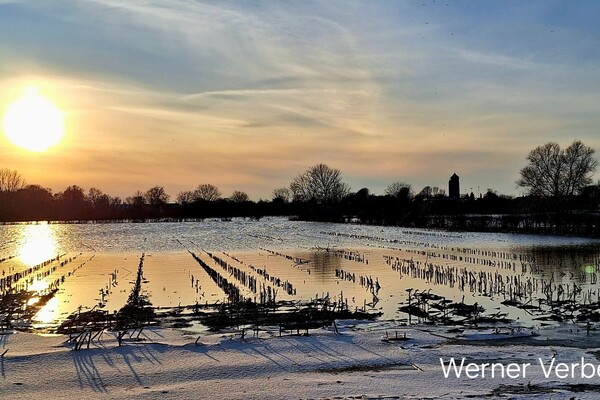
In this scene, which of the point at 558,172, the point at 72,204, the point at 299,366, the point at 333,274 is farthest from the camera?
the point at 72,204

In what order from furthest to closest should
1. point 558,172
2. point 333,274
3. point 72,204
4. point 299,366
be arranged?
point 72,204
point 558,172
point 333,274
point 299,366

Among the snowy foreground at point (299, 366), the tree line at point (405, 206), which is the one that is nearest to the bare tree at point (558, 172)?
the tree line at point (405, 206)

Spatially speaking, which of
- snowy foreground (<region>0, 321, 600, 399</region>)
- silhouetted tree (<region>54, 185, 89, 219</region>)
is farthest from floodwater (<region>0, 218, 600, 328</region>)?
silhouetted tree (<region>54, 185, 89, 219</region>)

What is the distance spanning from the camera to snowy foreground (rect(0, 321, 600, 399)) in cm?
1000

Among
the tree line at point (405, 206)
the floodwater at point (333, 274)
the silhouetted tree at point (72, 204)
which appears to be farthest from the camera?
the silhouetted tree at point (72, 204)

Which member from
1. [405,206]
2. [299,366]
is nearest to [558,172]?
[405,206]

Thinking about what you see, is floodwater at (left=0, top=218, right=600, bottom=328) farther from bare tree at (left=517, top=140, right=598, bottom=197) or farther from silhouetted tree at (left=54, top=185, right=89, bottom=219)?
silhouetted tree at (left=54, top=185, right=89, bottom=219)

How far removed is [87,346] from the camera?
13133 millimetres

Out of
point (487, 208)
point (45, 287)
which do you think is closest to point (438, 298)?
point (45, 287)

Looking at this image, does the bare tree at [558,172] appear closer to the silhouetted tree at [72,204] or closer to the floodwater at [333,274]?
the floodwater at [333,274]

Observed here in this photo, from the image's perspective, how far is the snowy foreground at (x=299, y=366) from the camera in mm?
10000

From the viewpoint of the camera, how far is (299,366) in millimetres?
11703

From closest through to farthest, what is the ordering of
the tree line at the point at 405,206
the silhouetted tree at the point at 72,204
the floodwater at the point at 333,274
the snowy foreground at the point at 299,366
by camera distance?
1. the snowy foreground at the point at 299,366
2. the floodwater at the point at 333,274
3. the tree line at the point at 405,206
4. the silhouetted tree at the point at 72,204

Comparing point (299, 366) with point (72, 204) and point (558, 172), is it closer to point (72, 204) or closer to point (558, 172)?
point (558, 172)
